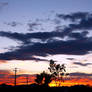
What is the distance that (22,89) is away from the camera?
213 ft

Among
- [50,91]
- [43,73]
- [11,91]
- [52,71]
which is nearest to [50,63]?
[52,71]

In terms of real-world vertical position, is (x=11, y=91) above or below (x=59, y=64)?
below

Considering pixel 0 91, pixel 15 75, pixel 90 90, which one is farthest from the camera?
pixel 15 75

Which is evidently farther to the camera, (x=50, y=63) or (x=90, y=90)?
(x=50, y=63)

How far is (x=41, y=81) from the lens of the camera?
11506 centimetres

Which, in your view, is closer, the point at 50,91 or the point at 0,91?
the point at 0,91

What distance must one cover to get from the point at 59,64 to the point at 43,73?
1529 cm

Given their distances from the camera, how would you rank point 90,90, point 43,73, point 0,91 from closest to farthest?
point 0,91 < point 90,90 < point 43,73

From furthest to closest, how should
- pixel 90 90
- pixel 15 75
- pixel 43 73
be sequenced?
1. pixel 43 73
2. pixel 15 75
3. pixel 90 90

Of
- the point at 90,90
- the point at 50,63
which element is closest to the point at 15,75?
the point at 50,63

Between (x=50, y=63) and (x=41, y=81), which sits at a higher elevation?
(x=50, y=63)

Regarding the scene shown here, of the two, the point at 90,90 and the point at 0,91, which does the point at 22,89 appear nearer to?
the point at 0,91

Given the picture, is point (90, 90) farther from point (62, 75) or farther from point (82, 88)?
point (62, 75)

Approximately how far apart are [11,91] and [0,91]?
10.0 feet
